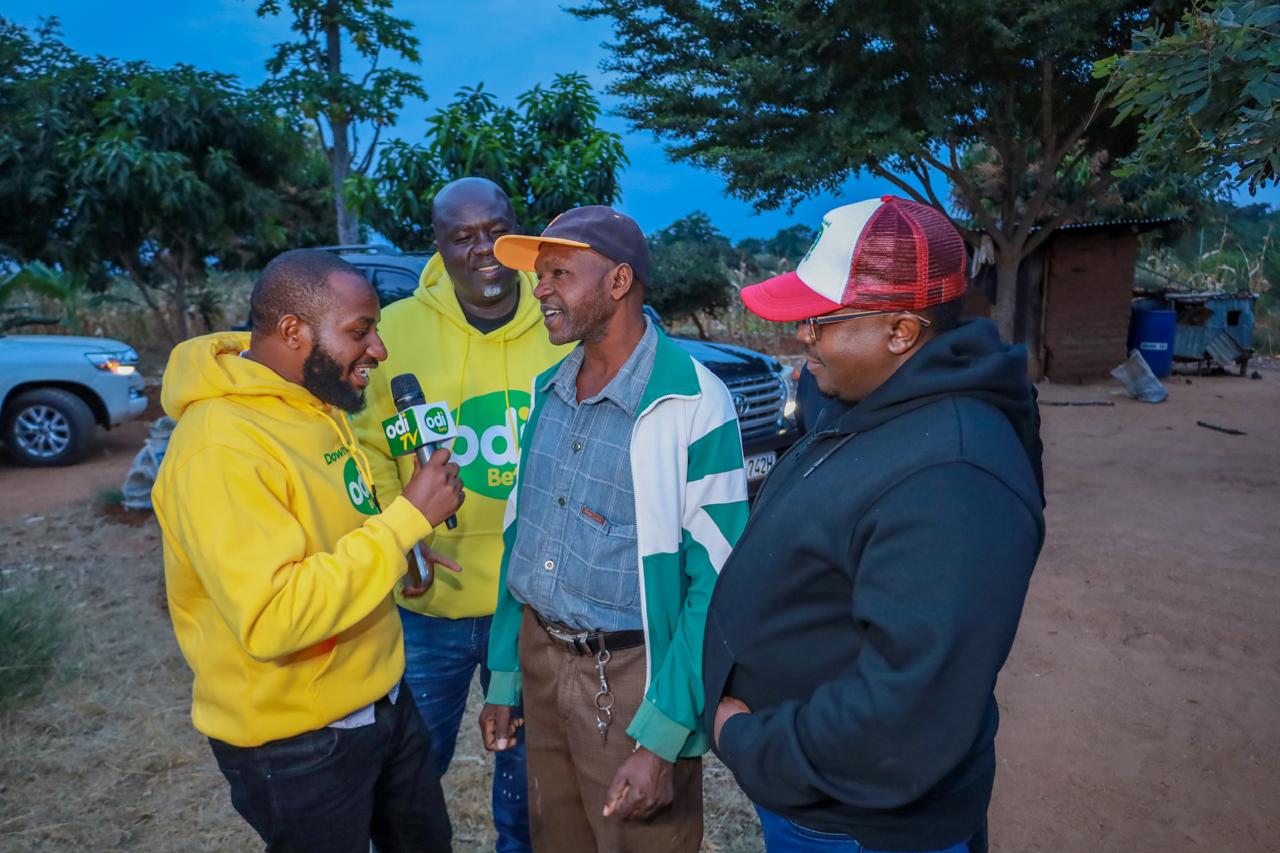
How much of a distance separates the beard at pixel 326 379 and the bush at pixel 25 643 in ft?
11.1

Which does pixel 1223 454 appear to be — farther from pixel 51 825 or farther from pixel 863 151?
pixel 51 825

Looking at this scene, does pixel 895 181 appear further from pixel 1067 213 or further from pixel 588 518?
pixel 588 518

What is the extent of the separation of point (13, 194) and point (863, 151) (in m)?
12.8

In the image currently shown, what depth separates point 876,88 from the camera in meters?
12.3

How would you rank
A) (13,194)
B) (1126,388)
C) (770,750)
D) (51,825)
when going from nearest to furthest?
(770,750), (51,825), (13,194), (1126,388)

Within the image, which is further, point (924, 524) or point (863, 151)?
point (863, 151)

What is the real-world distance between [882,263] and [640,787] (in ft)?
4.00

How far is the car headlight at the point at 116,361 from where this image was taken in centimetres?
935

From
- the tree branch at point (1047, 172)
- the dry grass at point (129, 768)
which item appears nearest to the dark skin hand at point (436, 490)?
the dry grass at point (129, 768)

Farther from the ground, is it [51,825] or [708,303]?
[708,303]

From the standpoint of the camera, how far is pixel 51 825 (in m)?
3.19

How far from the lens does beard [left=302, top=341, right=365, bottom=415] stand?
1.92 meters

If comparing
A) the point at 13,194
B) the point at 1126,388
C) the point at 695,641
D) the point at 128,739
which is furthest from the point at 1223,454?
the point at 13,194

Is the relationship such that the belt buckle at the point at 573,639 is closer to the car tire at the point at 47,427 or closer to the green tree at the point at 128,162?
the car tire at the point at 47,427
